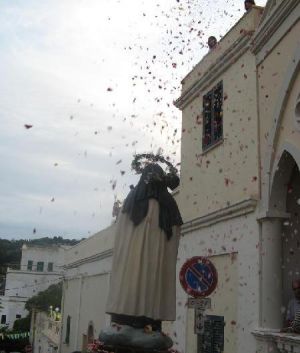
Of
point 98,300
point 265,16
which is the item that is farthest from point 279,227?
point 98,300

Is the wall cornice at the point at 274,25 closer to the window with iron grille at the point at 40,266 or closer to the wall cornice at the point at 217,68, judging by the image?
the wall cornice at the point at 217,68

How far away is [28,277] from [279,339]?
51147mm

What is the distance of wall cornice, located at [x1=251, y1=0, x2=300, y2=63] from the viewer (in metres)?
8.45

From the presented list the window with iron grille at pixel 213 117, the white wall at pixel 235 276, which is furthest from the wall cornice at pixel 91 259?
the window with iron grille at pixel 213 117

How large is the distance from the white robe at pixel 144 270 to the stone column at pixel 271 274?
112 inches

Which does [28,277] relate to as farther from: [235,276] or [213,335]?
[235,276]

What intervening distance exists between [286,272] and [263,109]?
284cm

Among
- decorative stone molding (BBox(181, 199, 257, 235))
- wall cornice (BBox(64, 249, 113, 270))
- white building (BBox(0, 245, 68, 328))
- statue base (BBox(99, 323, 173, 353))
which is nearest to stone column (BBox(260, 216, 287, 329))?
decorative stone molding (BBox(181, 199, 257, 235))

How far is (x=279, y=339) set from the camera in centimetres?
807

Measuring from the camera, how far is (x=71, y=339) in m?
24.1

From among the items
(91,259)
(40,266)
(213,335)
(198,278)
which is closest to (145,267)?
(198,278)

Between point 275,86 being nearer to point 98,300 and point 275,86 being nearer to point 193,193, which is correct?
point 193,193

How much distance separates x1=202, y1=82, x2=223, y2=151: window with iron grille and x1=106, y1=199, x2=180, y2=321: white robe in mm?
5227

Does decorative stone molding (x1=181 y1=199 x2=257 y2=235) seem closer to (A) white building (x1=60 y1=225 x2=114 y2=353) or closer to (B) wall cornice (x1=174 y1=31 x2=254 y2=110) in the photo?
(B) wall cornice (x1=174 y1=31 x2=254 y2=110)
